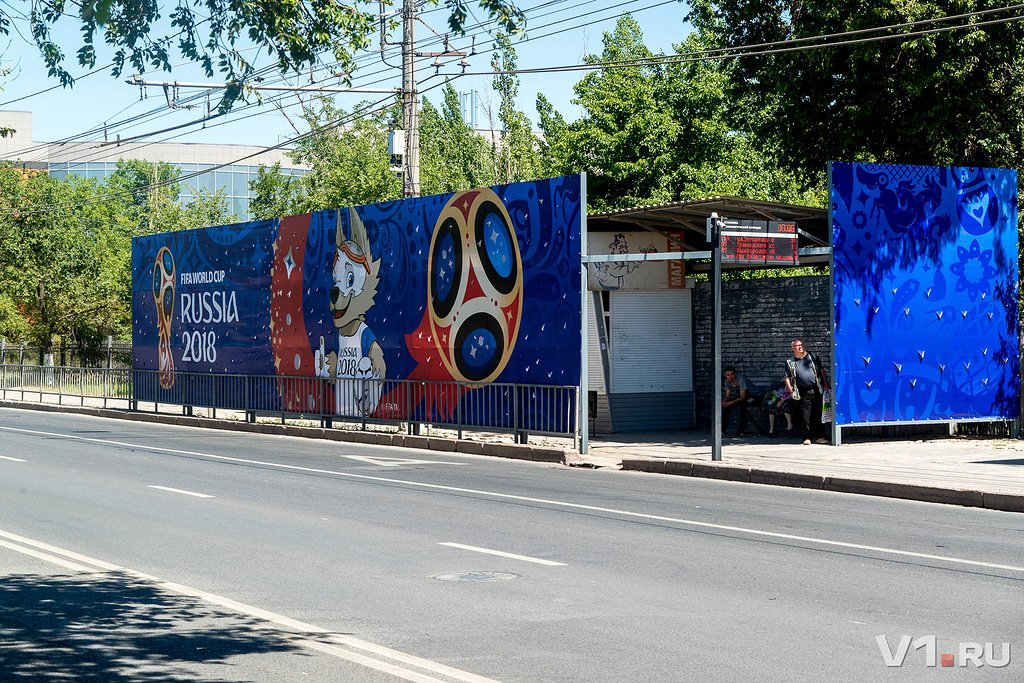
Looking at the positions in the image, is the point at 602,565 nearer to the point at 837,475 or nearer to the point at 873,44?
the point at 837,475

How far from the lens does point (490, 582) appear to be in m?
9.25

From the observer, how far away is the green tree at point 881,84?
22734 millimetres

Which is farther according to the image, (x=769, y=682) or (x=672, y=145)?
(x=672, y=145)

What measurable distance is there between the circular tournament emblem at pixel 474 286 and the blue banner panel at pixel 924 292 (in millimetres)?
5928

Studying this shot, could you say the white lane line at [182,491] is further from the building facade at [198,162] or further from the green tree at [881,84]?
the building facade at [198,162]

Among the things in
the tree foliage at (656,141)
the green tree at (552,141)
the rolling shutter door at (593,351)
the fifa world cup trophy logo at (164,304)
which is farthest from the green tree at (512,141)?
the rolling shutter door at (593,351)

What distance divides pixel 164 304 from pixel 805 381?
63.7 feet

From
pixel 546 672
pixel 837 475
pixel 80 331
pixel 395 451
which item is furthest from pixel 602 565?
pixel 80 331

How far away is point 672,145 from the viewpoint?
43125 mm

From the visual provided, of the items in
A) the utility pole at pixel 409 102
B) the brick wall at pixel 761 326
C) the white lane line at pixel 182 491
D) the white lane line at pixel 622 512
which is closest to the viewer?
the white lane line at pixel 622 512

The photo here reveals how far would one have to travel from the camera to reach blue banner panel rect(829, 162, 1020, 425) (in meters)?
19.9

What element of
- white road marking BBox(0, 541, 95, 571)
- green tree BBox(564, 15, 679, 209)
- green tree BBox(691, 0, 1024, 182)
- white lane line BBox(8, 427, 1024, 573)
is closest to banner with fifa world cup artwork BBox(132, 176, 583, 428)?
white lane line BBox(8, 427, 1024, 573)

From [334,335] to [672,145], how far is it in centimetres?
1925

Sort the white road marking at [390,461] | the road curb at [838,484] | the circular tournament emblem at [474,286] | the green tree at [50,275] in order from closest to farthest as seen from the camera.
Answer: the road curb at [838,484], the white road marking at [390,461], the circular tournament emblem at [474,286], the green tree at [50,275]
